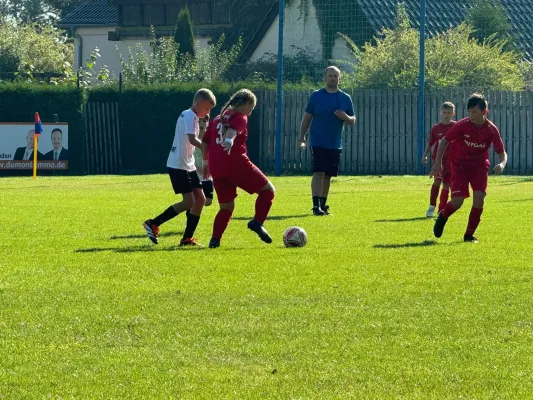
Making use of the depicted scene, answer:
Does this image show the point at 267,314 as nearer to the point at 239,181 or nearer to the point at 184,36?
the point at 239,181

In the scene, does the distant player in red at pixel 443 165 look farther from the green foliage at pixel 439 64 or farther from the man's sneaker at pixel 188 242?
the green foliage at pixel 439 64

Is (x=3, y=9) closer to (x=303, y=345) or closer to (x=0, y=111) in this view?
(x=0, y=111)

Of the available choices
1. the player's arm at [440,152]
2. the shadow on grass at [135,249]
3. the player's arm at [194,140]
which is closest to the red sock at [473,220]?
the player's arm at [440,152]

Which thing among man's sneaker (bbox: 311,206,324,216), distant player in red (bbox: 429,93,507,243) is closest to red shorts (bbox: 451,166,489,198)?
distant player in red (bbox: 429,93,507,243)

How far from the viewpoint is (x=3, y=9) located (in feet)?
334

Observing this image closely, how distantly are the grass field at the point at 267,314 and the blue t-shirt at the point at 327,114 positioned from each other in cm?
301

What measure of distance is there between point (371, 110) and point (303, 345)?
2636 centimetres

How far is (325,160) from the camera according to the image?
17.8m

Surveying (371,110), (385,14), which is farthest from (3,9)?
(371,110)

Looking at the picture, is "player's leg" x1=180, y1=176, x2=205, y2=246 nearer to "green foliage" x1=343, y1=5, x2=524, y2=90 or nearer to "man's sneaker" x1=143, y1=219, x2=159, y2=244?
"man's sneaker" x1=143, y1=219, x2=159, y2=244

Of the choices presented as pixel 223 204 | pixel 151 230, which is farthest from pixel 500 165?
pixel 151 230

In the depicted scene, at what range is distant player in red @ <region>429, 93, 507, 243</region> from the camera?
13070 millimetres

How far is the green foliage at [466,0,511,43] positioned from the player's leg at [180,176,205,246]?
26123mm

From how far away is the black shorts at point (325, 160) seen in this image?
1773cm
